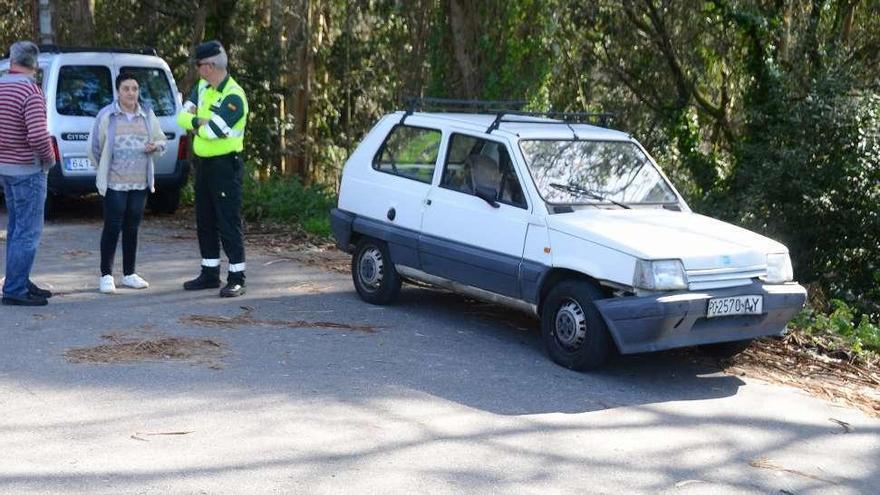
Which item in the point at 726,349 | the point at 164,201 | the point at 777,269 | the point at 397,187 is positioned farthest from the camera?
the point at 164,201

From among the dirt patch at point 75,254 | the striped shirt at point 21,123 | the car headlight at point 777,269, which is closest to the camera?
the car headlight at point 777,269

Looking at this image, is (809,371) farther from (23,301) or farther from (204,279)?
(23,301)

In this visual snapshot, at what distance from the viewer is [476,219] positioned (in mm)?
8922

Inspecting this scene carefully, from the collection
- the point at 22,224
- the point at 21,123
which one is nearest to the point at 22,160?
the point at 21,123

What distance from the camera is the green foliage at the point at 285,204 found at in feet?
50.6

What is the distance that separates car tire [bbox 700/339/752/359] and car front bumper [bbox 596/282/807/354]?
0.46 meters

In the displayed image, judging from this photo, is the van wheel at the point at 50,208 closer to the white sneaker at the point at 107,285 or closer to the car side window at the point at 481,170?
the white sneaker at the point at 107,285

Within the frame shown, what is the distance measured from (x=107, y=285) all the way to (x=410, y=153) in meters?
2.93

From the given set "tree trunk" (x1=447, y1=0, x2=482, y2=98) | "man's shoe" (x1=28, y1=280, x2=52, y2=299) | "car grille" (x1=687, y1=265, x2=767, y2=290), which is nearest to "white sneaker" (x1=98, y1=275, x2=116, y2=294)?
"man's shoe" (x1=28, y1=280, x2=52, y2=299)

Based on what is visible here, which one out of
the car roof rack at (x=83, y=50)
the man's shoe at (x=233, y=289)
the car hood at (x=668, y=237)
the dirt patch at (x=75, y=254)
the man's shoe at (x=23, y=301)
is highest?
the car roof rack at (x=83, y=50)

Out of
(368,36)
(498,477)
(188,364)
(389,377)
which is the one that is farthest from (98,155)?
(368,36)

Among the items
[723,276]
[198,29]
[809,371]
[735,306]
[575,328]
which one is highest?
[198,29]

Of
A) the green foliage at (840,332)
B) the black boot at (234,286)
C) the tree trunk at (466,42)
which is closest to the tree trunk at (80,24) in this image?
the tree trunk at (466,42)

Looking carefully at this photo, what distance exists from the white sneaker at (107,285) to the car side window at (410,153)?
2542 millimetres
